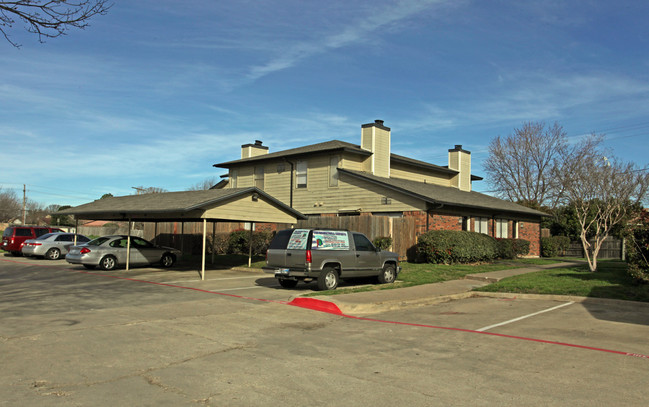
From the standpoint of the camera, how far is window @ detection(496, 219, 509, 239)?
30750 millimetres

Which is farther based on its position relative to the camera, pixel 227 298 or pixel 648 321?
pixel 227 298

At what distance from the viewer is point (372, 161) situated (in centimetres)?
2919

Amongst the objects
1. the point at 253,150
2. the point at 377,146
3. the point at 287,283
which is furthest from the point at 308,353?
the point at 253,150

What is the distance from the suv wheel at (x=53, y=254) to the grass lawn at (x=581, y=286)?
Result: 2269 cm

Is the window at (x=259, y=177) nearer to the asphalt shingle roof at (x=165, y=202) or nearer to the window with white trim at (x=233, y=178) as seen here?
the window with white trim at (x=233, y=178)

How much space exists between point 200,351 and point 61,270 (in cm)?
1604

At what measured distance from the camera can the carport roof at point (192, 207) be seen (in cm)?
1838

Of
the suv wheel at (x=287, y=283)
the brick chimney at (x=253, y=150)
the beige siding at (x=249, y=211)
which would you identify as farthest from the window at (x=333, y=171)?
the suv wheel at (x=287, y=283)

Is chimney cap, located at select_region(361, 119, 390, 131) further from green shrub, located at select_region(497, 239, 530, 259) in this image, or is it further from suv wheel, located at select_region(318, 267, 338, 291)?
suv wheel, located at select_region(318, 267, 338, 291)

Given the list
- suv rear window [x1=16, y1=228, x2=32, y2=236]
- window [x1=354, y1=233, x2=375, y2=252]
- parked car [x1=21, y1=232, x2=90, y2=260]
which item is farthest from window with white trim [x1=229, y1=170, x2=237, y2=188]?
window [x1=354, y1=233, x2=375, y2=252]

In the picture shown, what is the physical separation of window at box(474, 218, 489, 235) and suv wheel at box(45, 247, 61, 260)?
2347 cm

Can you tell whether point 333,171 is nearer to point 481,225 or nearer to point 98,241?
point 481,225

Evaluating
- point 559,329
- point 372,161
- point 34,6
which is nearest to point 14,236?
point 372,161

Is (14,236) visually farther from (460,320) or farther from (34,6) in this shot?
(460,320)
